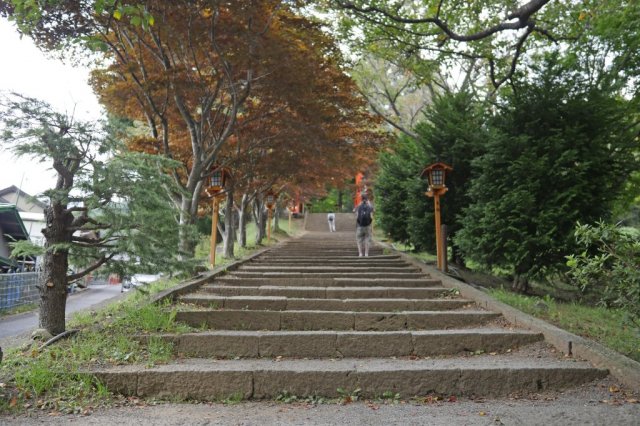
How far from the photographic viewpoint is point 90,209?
14.5 feet

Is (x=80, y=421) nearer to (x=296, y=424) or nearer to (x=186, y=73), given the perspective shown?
(x=296, y=424)

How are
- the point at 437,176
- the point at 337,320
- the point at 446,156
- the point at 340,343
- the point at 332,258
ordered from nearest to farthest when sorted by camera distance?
the point at 340,343, the point at 337,320, the point at 437,176, the point at 446,156, the point at 332,258

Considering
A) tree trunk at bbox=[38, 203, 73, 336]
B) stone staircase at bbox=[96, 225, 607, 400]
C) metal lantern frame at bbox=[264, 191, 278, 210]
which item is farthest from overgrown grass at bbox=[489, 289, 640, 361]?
metal lantern frame at bbox=[264, 191, 278, 210]

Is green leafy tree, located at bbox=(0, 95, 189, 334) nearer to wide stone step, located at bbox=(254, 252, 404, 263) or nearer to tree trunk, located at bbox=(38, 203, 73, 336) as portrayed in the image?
tree trunk, located at bbox=(38, 203, 73, 336)

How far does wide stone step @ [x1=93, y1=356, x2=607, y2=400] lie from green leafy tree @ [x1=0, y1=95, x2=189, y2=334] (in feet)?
3.85

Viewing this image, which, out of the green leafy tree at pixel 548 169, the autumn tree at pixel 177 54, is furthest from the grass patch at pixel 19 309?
the green leafy tree at pixel 548 169

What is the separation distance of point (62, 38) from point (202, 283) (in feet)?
15.9

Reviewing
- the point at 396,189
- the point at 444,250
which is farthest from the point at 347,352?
the point at 396,189

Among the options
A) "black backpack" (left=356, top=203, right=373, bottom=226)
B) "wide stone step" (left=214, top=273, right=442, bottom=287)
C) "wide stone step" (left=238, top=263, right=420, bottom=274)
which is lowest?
"wide stone step" (left=214, top=273, right=442, bottom=287)

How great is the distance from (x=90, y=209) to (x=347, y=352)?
293 centimetres

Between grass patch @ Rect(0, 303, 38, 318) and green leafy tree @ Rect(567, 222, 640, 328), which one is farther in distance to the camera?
grass patch @ Rect(0, 303, 38, 318)

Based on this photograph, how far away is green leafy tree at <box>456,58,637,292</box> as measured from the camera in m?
7.44

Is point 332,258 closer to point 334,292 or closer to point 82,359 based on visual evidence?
point 334,292

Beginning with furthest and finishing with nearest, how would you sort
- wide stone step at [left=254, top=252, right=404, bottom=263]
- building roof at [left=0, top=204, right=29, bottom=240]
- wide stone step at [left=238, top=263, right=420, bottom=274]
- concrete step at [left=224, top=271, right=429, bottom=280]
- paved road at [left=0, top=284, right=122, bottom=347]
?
building roof at [left=0, top=204, right=29, bottom=240], wide stone step at [left=254, top=252, right=404, bottom=263], wide stone step at [left=238, top=263, right=420, bottom=274], paved road at [left=0, top=284, right=122, bottom=347], concrete step at [left=224, top=271, right=429, bottom=280]
